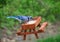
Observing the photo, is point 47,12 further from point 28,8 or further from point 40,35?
point 40,35

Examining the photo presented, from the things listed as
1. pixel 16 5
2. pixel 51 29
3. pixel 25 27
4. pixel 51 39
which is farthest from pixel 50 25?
pixel 51 39

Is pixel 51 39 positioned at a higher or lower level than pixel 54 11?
higher

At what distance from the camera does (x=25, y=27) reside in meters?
8.30

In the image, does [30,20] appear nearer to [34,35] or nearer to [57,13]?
[34,35]

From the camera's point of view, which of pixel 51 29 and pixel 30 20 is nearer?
pixel 30 20

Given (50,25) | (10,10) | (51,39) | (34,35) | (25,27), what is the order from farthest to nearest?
1. (50,25)
2. (10,10)
3. (34,35)
4. (25,27)
5. (51,39)

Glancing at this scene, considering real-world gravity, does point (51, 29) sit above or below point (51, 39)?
below

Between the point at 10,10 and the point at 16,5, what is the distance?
3.45 ft

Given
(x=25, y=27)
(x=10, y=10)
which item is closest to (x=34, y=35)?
(x=25, y=27)

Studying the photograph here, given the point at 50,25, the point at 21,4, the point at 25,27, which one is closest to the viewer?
the point at 25,27

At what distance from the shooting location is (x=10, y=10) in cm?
1058

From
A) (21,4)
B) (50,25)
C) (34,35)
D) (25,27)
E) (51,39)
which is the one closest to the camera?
(51,39)

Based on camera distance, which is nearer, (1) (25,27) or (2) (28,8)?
(1) (25,27)

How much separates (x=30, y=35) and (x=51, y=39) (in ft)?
10.0
